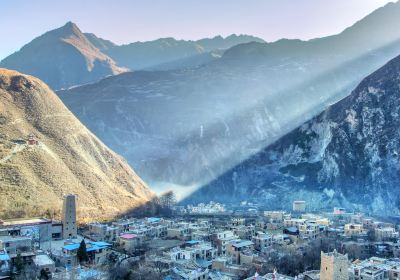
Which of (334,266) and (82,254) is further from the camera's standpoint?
(82,254)

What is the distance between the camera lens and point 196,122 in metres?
A: 161

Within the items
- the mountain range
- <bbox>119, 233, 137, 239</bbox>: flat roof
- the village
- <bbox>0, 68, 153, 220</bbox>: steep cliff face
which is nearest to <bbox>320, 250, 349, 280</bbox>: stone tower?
the village

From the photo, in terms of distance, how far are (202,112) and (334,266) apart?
436 feet

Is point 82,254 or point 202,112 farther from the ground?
point 202,112

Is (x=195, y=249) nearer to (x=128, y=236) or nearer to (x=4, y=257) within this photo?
(x=128, y=236)

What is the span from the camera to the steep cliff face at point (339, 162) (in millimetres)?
96438

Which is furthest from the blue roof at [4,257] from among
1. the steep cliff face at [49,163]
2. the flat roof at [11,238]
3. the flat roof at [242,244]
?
the flat roof at [242,244]

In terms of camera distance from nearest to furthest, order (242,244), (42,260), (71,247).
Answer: (42,260) → (71,247) → (242,244)

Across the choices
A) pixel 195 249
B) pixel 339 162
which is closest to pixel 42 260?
pixel 195 249

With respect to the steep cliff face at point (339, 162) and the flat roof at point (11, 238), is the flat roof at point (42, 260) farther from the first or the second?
the steep cliff face at point (339, 162)

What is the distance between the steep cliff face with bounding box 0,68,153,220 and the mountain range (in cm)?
4020

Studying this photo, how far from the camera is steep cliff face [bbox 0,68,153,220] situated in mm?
62000

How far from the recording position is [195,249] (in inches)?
1982

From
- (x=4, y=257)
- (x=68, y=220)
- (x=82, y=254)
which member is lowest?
(x=82, y=254)
